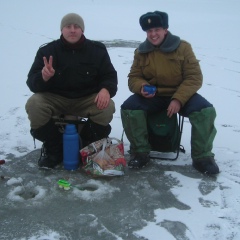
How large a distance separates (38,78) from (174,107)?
1329 millimetres

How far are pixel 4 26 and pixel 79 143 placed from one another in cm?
1016

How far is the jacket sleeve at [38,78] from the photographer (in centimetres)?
339

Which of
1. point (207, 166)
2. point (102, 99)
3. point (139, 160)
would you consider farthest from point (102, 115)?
point (207, 166)

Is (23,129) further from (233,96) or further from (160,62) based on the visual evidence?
(233,96)

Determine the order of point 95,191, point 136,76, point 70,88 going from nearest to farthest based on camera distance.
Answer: point 95,191 → point 70,88 → point 136,76

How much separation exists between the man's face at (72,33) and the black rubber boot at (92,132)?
0.81 metres

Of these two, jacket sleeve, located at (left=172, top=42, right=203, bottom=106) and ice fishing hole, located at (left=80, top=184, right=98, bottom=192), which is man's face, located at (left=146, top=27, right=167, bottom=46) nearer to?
jacket sleeve, located at (left=172, top=42, right=203, bottom=106)

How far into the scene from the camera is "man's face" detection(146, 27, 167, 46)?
11.4 ft

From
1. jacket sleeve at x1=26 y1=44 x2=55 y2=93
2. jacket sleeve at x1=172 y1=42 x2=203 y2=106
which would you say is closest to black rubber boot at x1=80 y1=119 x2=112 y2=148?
jacket sleeve at x1=26 y1=44 x2=55 y2=93

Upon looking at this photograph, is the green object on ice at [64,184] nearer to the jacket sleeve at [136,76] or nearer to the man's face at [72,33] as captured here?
the jacket sleeve at [136,76]

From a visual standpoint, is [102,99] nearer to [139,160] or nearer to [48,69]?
[48,69]

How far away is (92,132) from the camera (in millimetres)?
3629

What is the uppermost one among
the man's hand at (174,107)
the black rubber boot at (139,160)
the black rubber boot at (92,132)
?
the man's hand at (174,107)

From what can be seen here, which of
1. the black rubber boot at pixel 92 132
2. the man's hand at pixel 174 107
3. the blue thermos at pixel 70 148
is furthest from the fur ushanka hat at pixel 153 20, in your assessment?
the blue thermos at pixel 70 148
